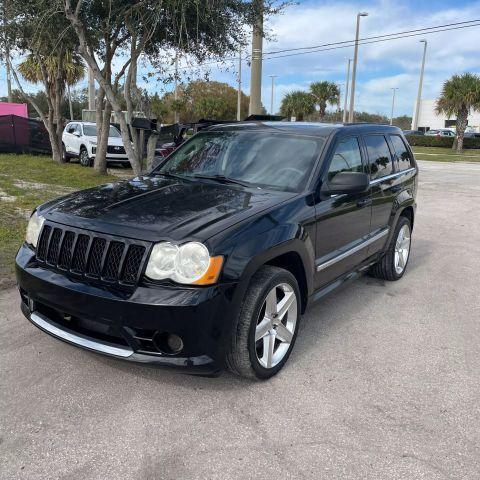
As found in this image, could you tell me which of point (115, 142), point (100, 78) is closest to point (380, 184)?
point (100, 78)

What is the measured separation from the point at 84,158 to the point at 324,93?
1316 inches

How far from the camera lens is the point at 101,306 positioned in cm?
283

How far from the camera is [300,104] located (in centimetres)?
4622

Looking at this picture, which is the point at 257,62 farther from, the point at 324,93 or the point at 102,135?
the point at 324,93

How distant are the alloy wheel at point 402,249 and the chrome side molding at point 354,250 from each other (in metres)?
0.53

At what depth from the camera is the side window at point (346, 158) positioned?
4.05 metres

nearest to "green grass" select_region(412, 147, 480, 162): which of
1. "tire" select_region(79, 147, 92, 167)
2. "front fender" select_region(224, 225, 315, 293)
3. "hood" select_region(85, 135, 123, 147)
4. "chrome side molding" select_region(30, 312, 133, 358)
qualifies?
"hood" select_region(85, 135, 123, 147)

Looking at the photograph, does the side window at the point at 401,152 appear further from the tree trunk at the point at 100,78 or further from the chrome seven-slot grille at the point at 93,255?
the tree trunk at the point at 100,78

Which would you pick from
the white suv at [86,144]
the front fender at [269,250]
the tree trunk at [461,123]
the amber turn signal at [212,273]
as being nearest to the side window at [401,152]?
the front fender at [269,250]

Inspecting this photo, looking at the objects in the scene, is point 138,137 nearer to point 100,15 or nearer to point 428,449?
point 100,15

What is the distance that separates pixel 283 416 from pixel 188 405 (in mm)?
592

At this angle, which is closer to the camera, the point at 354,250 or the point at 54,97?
the point at 354,250

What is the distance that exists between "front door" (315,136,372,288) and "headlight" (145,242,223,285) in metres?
1.20

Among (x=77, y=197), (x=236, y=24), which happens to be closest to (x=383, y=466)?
(x=77, y=197)
